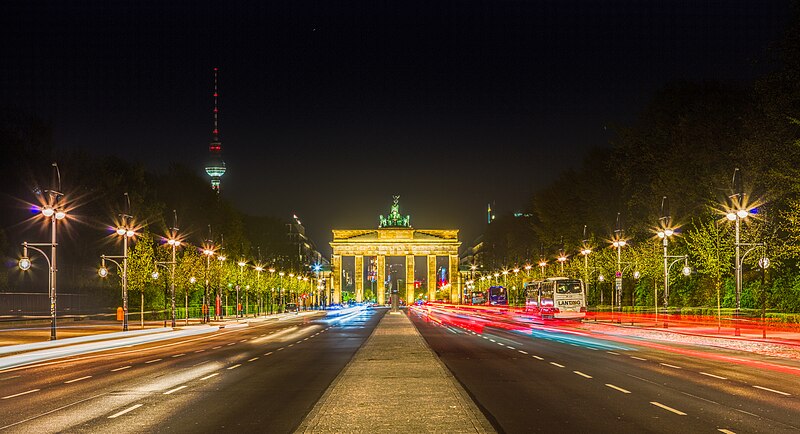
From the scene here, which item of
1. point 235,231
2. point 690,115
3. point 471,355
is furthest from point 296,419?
point 235,231

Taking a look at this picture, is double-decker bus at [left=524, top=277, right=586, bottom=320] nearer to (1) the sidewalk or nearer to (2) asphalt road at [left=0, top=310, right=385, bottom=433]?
(2) asphalt road at [left=0, top=310, right=385, bottom=433]

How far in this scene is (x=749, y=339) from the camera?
41.9 m

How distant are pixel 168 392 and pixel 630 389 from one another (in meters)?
10.8

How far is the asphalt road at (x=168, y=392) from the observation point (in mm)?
15320

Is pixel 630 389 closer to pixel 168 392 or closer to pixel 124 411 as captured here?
pixel 168 392

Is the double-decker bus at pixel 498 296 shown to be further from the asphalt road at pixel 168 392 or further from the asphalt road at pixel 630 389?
the asphalt road at pixel 168 392

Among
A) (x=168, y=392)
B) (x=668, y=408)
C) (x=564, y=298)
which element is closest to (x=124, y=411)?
(x=168, y=392)

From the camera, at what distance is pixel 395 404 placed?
1664 cm

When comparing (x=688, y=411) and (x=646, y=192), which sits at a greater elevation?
(x=646, y=192)

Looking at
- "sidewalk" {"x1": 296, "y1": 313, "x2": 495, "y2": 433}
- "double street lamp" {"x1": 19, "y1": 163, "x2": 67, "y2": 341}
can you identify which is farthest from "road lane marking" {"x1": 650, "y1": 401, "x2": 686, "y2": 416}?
"double street lamp" {"x1": 19, "y1": 163, "x2": 67, "y2": 341}

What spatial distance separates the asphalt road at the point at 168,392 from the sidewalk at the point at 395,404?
688 mm

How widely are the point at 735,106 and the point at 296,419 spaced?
6217cm

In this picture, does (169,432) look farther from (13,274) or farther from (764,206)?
(13,274)

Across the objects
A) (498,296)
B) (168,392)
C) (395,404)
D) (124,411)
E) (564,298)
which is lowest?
(498,296)
